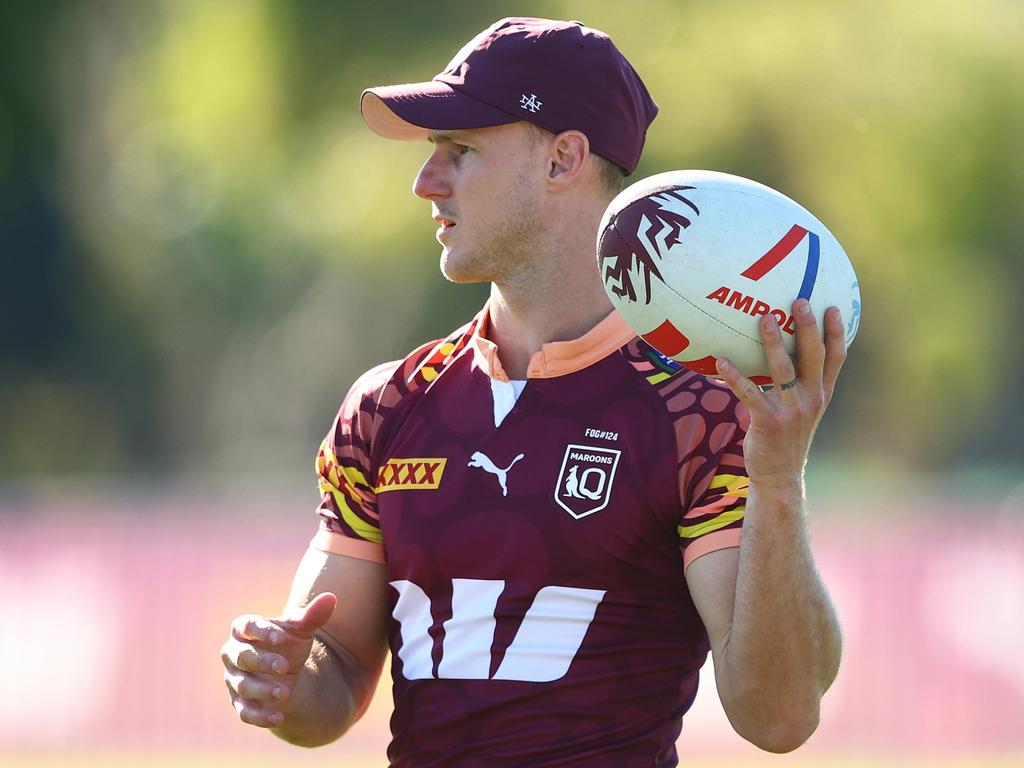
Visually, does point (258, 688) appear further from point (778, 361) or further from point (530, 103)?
point (530, 103)

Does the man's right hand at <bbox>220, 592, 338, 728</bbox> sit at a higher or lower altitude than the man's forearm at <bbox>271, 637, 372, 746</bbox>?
higher

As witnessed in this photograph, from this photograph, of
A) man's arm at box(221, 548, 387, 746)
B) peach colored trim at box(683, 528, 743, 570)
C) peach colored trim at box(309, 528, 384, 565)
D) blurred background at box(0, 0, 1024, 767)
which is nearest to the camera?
peach colored trim at box(683, 528, 743, 570)

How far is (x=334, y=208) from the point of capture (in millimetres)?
27125

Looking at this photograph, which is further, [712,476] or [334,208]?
[334,208]

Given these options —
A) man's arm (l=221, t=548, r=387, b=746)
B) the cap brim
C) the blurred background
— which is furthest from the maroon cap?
the blurred background

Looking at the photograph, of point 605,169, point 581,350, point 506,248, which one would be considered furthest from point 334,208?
point 581,350

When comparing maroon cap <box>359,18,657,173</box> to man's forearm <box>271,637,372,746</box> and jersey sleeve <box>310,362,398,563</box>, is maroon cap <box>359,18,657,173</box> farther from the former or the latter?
man's forearm <box>271,637,372,746</box>

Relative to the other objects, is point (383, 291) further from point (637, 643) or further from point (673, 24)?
point (637, 643)

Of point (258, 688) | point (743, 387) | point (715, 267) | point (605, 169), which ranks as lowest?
point (258, 688)

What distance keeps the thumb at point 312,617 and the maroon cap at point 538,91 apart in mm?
1149

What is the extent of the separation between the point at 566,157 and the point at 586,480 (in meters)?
0.84

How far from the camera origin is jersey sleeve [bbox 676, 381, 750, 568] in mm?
3500

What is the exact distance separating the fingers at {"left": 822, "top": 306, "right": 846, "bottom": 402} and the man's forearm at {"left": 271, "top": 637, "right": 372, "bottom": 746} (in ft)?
4.79

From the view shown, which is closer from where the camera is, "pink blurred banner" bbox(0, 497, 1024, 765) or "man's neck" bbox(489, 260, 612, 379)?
"man's neck" bbox(489, 260, 612, 379)
